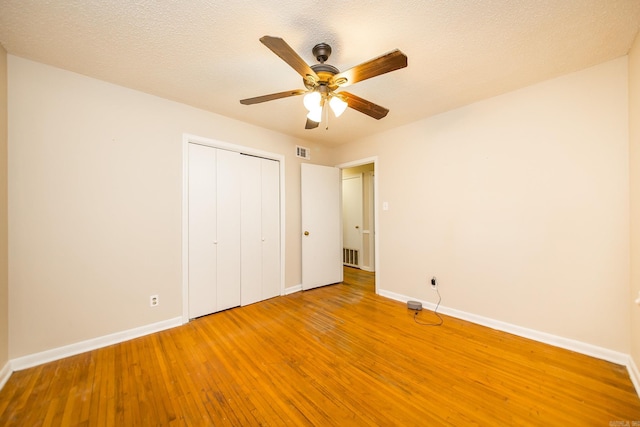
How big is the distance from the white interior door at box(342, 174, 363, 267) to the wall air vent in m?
1.70

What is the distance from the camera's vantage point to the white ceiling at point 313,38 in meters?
1.40

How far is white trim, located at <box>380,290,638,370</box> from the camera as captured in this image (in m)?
1.87

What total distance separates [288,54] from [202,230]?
2203 millimetres

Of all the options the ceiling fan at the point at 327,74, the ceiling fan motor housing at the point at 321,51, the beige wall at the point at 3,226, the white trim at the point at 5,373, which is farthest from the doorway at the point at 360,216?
the white trim at the point at 5,373

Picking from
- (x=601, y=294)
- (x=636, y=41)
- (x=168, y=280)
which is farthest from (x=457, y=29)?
(x=168, y=280)

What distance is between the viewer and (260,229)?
330cm

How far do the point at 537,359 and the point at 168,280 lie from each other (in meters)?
3.50

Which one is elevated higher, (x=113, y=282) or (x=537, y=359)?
(x=113, y=282)

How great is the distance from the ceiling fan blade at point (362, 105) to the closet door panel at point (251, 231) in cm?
181

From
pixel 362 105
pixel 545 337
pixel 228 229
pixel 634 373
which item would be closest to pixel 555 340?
pixel 545 337

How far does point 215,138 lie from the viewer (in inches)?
112

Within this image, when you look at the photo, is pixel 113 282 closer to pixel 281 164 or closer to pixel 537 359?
pixel 281 164

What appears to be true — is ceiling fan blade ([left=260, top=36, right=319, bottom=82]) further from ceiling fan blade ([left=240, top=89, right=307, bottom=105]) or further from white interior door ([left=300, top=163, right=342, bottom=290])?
white interior door ([left=300, top=163, right=342, bottom=290])

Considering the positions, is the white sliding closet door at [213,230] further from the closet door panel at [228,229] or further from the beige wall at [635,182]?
the beige wall at [635,182]
